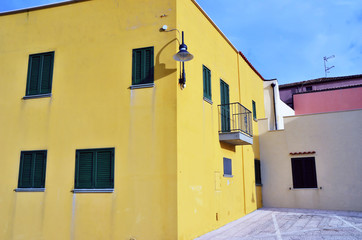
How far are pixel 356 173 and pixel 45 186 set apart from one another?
13.2 meters

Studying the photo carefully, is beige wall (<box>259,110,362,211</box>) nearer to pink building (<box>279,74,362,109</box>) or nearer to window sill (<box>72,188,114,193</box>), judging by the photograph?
window sill (<box>72,188,114,193</box>)

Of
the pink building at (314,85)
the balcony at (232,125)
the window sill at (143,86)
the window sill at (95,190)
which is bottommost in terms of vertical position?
the window sill at (95,190)

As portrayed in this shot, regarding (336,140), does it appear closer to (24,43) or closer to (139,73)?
(139,73)

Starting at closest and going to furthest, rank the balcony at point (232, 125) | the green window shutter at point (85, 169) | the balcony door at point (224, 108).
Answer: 1. the green window shutter at point (85, 169)
2. the balcony at point (232, 125)
3. the balcony door at point (224, 108)

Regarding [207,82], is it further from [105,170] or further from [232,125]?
[105,170]

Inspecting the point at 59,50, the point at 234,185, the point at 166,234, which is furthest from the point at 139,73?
the point at 234,185

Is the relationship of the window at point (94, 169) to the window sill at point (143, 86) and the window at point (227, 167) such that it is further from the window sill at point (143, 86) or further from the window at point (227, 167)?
the window at point (227, 167)

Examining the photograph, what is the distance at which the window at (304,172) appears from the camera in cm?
1611

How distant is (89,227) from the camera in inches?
365

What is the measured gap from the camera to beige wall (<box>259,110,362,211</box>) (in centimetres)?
1551

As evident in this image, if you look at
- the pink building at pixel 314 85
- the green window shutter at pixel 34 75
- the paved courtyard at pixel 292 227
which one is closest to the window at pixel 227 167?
the paved courtyard at pixel 292 227

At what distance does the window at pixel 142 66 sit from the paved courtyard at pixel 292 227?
4.80 meters

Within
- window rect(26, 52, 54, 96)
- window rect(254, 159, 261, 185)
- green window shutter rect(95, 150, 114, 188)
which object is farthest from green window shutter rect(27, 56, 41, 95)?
window rect(254, 159, 261, 185)

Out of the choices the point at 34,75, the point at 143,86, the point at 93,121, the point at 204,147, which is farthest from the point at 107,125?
the point at 34,75
